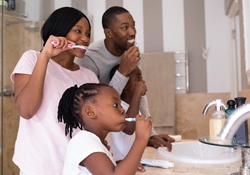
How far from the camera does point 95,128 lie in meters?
0.71

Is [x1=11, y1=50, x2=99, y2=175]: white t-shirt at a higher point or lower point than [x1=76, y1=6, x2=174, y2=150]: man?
lower

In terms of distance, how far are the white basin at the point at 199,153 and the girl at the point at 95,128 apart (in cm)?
34

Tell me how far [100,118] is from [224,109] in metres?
0.47

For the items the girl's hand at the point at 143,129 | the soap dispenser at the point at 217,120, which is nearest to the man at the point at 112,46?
the soap dispenser at the point at 217,120

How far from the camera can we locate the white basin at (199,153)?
0.92m

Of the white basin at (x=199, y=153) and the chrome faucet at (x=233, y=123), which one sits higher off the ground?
the chrome faucet at (x=233, y=123)

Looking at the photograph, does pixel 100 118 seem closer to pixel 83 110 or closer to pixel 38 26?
pixel 83 110

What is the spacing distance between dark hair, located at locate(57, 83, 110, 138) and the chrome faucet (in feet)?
1.32

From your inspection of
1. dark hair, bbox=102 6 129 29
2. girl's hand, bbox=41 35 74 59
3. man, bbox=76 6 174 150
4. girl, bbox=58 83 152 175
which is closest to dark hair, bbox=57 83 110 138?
girl, bbox=58 83 152 175

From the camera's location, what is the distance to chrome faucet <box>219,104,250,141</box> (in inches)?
14.0

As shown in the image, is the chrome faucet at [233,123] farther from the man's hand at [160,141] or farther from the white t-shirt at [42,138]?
the man's hand at [160,141]

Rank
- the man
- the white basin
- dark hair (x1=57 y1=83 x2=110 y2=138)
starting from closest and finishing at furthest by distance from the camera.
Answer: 1. dark hair (x1=57 y1=83 x2=110 y2=138)
2. the white basin
3. the man

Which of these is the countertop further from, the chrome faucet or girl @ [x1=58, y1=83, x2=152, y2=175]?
the chrome faucet

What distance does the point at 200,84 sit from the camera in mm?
2342
